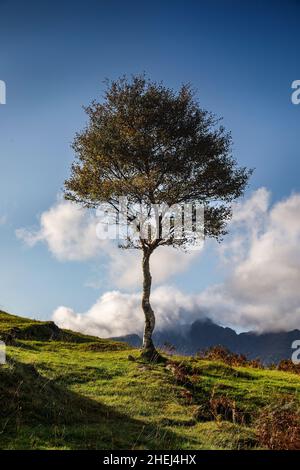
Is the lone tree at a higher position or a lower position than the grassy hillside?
higher

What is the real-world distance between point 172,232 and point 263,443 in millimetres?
19787

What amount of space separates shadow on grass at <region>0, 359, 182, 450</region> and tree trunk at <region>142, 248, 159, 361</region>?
1282 cm

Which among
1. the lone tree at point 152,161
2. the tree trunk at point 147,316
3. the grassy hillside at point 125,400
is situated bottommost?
the grassy hillside at point 125,400

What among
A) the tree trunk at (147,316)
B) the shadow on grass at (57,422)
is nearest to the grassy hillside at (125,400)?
the shadow on grass at (57,422)

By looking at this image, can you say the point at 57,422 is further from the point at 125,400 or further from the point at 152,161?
the point at 152,161

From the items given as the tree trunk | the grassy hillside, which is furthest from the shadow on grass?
the tree trunk

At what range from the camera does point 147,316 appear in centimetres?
3391

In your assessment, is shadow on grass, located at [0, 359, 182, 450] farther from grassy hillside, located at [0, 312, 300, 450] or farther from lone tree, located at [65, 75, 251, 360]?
lone tree, located at [65, 75, 251, 360]

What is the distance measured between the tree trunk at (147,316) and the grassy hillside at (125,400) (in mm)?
1361

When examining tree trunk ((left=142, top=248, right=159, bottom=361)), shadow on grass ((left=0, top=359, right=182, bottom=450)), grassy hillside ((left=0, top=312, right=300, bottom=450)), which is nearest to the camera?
shadow on grass ((left=0, top=359, right=182, bottom=450))

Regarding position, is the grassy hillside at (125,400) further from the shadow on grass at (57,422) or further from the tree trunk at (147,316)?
the tree trunk at (147,316)

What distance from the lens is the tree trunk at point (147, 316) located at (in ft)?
108

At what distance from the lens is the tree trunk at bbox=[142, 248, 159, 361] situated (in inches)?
1297
